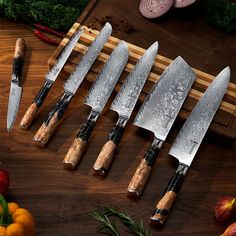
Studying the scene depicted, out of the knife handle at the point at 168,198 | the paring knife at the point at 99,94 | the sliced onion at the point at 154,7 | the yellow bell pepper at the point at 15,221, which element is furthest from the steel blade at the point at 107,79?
the yellow bell pepper at the point at 15,221

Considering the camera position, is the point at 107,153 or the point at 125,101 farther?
the point at 125,101

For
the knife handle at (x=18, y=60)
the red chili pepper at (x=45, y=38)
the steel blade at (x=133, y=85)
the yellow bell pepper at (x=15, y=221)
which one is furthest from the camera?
the red chili pepper at (x=45, y=38)

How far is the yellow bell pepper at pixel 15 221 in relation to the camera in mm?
1473

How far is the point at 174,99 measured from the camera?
1.86 metres

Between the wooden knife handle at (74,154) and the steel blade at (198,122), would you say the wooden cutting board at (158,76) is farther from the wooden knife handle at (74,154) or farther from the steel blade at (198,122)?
the wooden knife handle at (74,154)

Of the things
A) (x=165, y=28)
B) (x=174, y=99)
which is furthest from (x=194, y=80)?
(x=165, y=28)

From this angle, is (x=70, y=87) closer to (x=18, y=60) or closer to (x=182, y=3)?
(x=18, y=60)

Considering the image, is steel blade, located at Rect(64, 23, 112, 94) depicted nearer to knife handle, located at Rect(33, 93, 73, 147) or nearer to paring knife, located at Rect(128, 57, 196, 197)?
knife handle, located at Rect(33, 93, 73, 147)

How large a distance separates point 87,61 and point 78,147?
0.33 m

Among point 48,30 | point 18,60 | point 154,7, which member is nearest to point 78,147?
point 18,60

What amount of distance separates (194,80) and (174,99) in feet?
0.42

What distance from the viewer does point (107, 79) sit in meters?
1.90

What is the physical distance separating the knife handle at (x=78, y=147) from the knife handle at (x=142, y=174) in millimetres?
177

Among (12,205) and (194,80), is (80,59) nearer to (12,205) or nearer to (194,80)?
(194,80)
